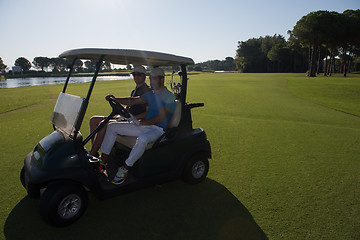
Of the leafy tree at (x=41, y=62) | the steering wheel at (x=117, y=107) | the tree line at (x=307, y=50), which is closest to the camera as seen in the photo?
the steering wheel at (x=117, y=107)

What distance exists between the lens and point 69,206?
2.65 m

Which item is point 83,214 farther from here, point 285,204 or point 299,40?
point 299,40

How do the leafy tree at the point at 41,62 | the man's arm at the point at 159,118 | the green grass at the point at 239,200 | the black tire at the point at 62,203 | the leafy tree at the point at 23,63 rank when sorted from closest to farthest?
the black tire at the point at 62,203 < the green grass at the point at 239,200 < the man's arm at the point at 159,118 < the leafy tree at the point at 23,63 < the leafy tree at the point at 41,62

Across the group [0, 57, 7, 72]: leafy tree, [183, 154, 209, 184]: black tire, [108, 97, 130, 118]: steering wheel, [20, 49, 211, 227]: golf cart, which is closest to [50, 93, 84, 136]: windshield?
[20, 49, 211, 227]: golf cart

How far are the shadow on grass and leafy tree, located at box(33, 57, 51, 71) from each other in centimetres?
17719

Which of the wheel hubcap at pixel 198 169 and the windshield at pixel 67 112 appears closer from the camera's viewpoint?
the windshield at pixel 67 112

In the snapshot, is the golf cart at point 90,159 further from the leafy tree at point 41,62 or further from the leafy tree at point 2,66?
the leafy tree at point 41,62

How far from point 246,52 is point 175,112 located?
8507 cm

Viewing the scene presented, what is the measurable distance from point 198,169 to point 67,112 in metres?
2.13

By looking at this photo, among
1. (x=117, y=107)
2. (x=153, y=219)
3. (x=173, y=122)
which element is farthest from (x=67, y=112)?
(x=153, y=219)

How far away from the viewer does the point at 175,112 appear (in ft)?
11.0

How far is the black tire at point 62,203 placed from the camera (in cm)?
244

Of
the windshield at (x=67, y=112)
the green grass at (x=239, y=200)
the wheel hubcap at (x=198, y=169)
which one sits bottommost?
the green grass at (x=239, y=200)

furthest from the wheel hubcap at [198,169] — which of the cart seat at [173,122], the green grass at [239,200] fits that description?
the cart seat at [173,122]
